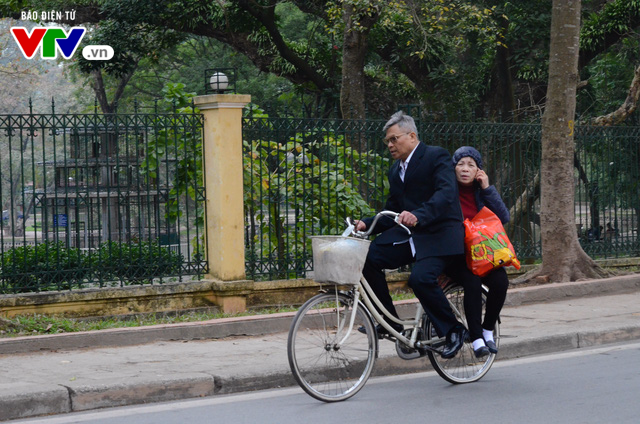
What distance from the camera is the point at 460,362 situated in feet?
21.5

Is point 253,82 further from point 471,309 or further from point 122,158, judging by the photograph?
point 471,309

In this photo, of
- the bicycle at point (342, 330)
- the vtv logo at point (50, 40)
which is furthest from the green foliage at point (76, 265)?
the vtv logo at point (50, 40)

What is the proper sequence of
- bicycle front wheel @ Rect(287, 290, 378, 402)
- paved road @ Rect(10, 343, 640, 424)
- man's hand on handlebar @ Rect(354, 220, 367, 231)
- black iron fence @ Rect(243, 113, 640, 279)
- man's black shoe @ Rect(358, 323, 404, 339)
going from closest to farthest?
1. paved road @ Rect(10, 343, 640, 424)
2. bicycle front wheel @ Rect(287, 290, 378, 402)
3. man's hand on handlebar @ Rect(354, 220, 367, 231)
4. man's black shoe @ Rect(358, 323, 404, 339)
5. black iron fence @ Rect(243, 113, 640, 279)

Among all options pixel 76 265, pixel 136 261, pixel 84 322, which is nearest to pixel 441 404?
pixel 84 322

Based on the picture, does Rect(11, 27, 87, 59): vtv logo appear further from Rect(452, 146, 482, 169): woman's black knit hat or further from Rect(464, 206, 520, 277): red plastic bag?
Rect(464, 206, 520, 277): red plastic bag

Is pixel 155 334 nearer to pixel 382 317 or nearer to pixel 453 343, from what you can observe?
pixel 382 317

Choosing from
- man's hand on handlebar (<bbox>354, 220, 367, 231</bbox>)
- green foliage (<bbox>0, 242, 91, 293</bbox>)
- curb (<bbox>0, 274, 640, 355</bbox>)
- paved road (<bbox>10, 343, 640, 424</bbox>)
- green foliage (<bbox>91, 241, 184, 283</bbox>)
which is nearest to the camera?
paved road (<bbox>10, 343, 640, 424</bbox>)

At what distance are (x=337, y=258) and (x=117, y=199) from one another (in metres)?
4.88

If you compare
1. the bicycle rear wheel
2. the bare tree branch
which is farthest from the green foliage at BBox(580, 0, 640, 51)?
the bicycle rear wheel

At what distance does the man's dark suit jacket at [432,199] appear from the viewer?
6.02 metres

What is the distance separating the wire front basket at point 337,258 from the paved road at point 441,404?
87 centimetres

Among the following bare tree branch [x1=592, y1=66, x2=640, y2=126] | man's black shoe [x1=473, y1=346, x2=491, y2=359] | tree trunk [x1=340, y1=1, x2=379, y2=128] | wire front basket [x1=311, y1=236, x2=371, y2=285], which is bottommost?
man's black shoe [x1=473, y1=346, x2=491, y2=359]

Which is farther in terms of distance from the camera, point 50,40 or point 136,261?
point 50,40

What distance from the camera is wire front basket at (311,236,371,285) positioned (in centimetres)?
556
